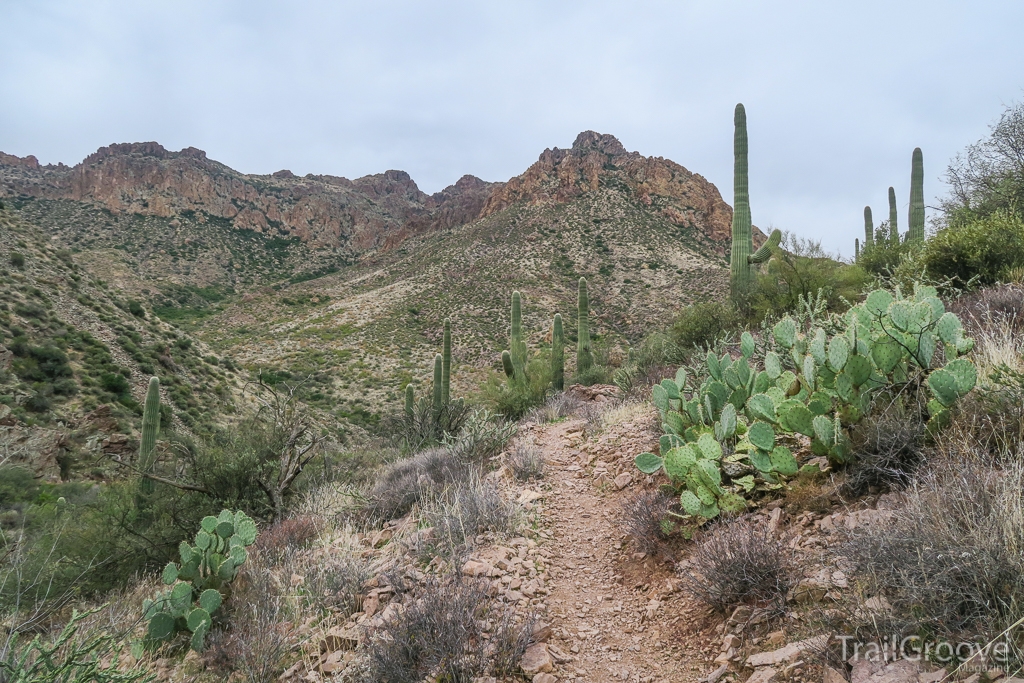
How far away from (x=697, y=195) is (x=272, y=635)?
55115mm

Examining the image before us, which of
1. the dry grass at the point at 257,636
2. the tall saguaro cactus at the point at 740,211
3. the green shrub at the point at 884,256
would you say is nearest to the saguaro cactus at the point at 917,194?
the green shrub at the point at 884,256

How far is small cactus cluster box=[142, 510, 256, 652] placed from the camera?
11.1ft

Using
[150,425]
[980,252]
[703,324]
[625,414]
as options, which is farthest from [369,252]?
[980,252]

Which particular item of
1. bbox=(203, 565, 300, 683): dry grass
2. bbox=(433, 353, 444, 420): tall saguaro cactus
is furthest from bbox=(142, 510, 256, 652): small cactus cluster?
bbox=(433, 353, 444, 420): tall saguaro cactus

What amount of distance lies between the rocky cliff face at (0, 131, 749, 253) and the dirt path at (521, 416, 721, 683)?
4445 centimetres

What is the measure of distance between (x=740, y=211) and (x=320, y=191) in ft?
274

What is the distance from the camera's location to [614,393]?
9922mm

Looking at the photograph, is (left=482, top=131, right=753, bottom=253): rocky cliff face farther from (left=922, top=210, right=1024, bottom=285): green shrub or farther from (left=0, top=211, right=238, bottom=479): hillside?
(left=922, top=210, right=1024, bottom=285): green shrub

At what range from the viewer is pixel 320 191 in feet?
276

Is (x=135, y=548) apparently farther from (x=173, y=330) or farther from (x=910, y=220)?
(x=173, y=330)

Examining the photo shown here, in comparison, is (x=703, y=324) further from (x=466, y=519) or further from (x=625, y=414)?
(x=466, y=519)

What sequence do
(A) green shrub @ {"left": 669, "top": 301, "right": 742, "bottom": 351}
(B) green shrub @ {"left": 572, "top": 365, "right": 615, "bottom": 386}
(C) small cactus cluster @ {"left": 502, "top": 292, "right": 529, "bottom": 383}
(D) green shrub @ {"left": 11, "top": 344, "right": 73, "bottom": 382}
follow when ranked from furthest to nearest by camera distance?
(D) green shrub @ {"left": 11, "top": 344, "right": 73, "bottom": 382}
(B) green shrub @ {"left": 572, "top": 365, "right": 615, "bottom": 386}
(C) small cactus cluster @ {"left": 502, "top": 292, "right": 529, "bottom": 383}
(A) green shrub @ {"left": 669, "top": 301, "right": 742, "bottom": 351}

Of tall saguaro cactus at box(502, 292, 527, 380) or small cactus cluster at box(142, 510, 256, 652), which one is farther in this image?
tall saguaro cactus at box(502, 292, 527, 380)

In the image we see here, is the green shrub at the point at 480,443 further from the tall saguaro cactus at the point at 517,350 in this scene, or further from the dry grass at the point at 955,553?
the tall saguaro cactus at the point at 517,350
